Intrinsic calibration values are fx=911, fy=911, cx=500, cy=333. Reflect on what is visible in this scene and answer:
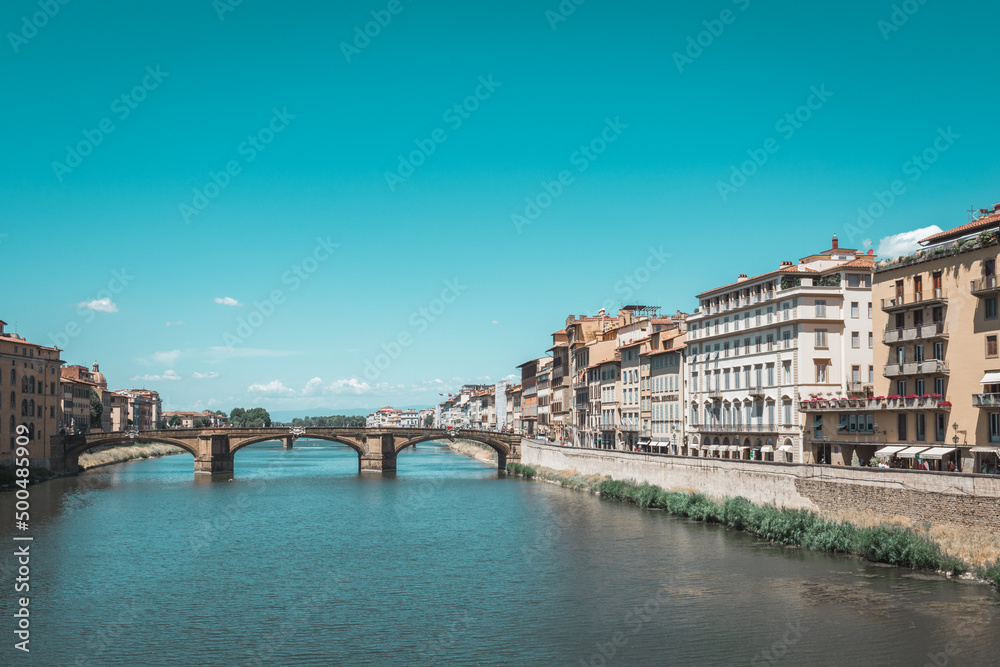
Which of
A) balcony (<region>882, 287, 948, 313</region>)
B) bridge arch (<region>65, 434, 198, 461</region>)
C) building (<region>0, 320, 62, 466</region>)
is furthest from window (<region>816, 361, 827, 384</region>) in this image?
bridge arch (<region>65, 434, 198, 461</region>)

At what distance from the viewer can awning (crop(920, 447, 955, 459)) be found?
42.8 meters

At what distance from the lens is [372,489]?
279ft

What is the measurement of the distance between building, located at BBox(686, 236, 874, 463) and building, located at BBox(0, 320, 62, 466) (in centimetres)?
6072

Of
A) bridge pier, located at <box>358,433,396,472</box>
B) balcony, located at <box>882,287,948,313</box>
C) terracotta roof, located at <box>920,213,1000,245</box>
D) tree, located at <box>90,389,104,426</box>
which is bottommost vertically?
bridge pier, located at <box>358,433,396,472</box>

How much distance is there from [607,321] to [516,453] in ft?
63.6

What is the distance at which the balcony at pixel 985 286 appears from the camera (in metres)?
40.2

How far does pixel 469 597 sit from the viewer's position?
117 feet

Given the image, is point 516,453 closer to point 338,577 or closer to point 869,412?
point 869,412

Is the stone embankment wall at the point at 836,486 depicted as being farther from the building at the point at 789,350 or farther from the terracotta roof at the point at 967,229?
the terracotta roof at the point at 967,229

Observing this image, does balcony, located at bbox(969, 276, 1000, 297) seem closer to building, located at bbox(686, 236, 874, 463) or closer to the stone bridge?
building, located at bbox(686, 236, 874, 463)

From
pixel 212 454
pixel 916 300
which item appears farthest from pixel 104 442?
pixel 916 300

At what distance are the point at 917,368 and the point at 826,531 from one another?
9673 mm

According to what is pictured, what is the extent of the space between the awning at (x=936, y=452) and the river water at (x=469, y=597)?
7.63 m

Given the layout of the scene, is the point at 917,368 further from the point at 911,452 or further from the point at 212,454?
the point at 212,454
